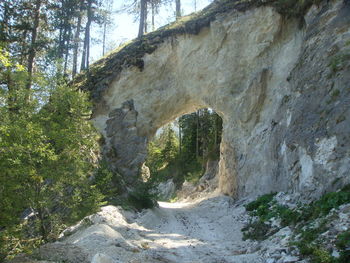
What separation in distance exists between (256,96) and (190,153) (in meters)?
17.1

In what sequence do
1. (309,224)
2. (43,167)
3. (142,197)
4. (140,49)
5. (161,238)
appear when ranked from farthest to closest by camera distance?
(140,49) < (142,197) < (161,238) < (43,167) < (309,224)

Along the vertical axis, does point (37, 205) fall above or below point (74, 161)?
below

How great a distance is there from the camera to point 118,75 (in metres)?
17.6

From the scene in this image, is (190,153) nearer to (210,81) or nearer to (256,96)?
(210,81)

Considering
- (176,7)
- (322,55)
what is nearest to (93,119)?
(322,55)

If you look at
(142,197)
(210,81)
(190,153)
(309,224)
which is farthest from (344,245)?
(190,153)

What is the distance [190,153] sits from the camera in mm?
31922

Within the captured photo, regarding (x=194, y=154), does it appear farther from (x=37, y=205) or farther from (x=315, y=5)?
(x=37, y=205)

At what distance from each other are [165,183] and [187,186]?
4430 mm

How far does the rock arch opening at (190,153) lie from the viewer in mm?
27047

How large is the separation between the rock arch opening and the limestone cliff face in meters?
7.82

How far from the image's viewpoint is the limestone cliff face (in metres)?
9.96

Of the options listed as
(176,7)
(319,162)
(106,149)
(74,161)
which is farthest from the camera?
(176,7)

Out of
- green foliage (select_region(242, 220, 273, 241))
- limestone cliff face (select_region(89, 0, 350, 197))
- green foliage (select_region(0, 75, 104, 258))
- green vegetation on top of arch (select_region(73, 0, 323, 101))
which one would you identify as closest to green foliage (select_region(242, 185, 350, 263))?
green foliage (select_region(242, 220, 273, 241))
